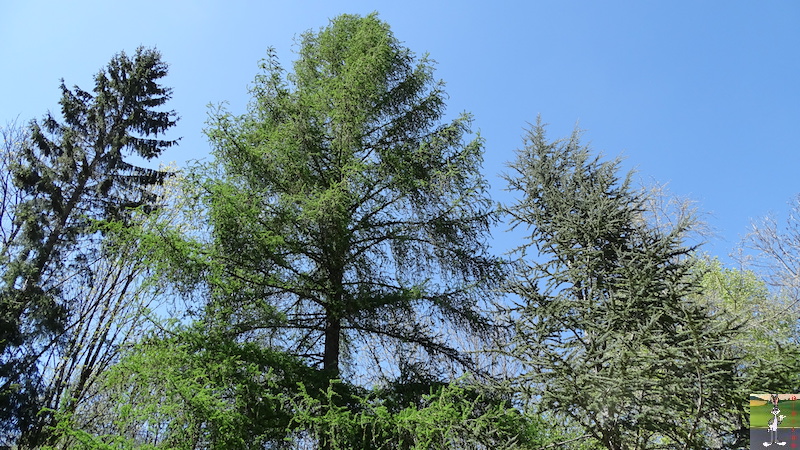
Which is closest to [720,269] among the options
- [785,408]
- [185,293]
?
[785,408]

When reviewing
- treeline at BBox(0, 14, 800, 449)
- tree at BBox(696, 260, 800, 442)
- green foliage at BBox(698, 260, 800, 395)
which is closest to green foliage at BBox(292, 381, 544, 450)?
treeline at BBox(0, 14, 800, 449)

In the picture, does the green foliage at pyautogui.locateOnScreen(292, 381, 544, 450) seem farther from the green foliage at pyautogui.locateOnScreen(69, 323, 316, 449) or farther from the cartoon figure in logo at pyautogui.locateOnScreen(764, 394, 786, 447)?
the cartoon figure in logo at pyautogui.locateOnScreen(764, 394, 786, 447)

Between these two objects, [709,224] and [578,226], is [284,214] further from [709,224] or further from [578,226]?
[709,224]

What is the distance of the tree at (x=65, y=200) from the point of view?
1140cm

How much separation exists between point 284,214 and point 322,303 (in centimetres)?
131

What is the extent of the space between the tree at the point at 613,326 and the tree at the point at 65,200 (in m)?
8.17

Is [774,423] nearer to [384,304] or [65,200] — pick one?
[384,304]

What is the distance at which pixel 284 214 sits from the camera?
24.6 ft

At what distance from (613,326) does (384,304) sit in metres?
2.86

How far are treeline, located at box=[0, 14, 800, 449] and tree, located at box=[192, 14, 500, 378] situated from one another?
0.03 meters

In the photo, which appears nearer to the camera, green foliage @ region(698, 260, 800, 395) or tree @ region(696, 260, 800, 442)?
tree @ region(696, 260, 800, 442)

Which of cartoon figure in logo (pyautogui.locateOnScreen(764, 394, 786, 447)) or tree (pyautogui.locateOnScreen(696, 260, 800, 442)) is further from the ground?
tree (pyautogui.locateOnScreen(696, 260, 800, 442))

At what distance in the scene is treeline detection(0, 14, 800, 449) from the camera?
579cm

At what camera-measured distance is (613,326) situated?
6059 mm
